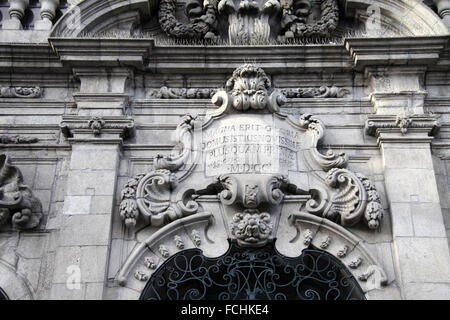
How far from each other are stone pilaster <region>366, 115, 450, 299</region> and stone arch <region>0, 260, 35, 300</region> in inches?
175

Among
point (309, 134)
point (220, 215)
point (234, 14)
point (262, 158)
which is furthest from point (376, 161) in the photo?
point (234, 14)

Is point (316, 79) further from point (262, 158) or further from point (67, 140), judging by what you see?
point (67, 140)

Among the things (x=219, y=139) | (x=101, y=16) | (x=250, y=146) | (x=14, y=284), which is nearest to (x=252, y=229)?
(x=250, y=146)

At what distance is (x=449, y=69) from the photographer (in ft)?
34.1

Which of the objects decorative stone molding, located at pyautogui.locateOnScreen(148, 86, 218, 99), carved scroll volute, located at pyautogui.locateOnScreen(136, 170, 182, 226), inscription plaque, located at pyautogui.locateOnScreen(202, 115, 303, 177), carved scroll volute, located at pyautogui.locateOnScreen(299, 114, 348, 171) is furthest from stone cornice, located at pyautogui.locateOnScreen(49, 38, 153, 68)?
carved scroll volute, located at pyautogui.locateOnScreen(299, 114, 348, 171)

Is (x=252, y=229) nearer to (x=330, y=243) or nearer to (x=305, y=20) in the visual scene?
(x=330, y=243)

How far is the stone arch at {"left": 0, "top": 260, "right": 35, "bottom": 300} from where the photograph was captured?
27.9ft

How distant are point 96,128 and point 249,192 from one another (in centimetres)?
228

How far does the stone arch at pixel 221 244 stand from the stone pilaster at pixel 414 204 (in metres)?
0.40

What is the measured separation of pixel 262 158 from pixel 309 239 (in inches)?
48.8

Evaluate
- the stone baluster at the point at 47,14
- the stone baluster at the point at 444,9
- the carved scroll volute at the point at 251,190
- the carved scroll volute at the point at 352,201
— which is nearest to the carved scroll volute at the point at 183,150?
the carved scroll volute at the point at 251,190

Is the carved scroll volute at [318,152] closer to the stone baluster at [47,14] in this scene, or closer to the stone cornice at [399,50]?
the stone cornice at [399,50]

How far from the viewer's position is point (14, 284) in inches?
338
